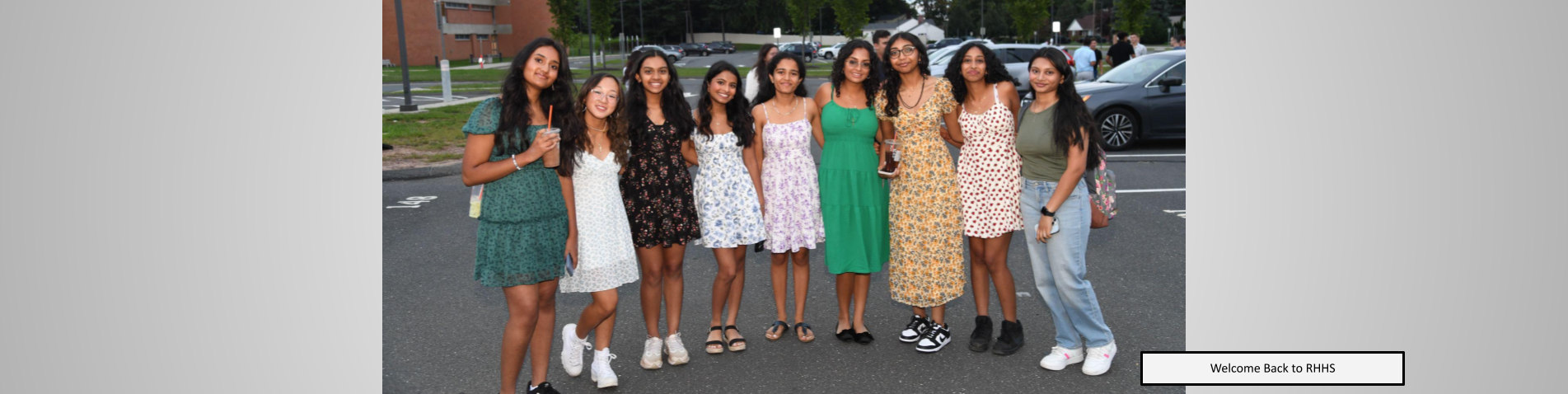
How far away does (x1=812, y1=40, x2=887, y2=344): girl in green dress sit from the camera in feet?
15.0

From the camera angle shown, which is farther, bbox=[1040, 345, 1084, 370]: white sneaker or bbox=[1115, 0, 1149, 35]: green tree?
bbox=[1115, 0, 1149, 35]: green tree

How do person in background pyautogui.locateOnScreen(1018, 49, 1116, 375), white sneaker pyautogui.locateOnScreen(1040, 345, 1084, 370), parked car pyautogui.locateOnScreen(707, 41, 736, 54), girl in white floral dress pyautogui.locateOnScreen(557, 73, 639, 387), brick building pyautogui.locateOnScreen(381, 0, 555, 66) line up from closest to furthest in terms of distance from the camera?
girl in white floral dress pyautogui.locateOnScreen(557, 73, 639, 387) < person in background pyautogui.locateOnScreen(1018, 49, 1116, 375) < white sneaker pyautogui.locateOnScreen(1040, 345, 1084, 370) < brick building pyautogui.locateOnScreen(381, 0, 555, 66) < parked car pyautogui.locateOnScreen(707, 41, 736, 54)

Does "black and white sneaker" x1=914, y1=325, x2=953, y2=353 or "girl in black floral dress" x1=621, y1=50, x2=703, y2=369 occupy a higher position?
"girl in black floral dress" x1=621, y1=50, x2=703, y2=369

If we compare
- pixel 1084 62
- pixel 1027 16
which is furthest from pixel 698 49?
pixel 1084 62

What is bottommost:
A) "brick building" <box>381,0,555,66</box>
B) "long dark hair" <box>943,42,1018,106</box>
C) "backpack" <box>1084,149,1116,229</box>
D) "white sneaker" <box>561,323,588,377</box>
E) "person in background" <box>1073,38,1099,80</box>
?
"white sneaker" <box>561,323,588,377</box>

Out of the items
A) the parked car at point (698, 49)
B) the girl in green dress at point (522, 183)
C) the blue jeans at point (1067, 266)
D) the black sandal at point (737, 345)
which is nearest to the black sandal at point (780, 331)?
the black sandal at point (737, 345)

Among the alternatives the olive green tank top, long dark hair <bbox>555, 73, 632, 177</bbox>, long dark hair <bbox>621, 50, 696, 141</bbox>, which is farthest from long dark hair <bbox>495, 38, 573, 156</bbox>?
the olive green tank top

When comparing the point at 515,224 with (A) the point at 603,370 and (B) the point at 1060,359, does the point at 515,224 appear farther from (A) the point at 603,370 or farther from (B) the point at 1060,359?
(B) the point at 1060,359

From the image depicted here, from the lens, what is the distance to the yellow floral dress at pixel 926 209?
4465 millimetres

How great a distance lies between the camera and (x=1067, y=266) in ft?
13.6

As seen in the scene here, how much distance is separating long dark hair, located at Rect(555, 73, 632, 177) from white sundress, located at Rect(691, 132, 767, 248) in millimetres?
539

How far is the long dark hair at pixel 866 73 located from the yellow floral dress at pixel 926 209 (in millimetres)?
62

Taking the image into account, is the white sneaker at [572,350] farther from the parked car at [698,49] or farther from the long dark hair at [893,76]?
the parked car at [698,49]

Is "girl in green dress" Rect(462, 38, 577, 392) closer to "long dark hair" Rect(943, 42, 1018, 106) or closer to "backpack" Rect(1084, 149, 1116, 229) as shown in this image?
"long dark hair" Rect(943, 42, 1018, 106)
